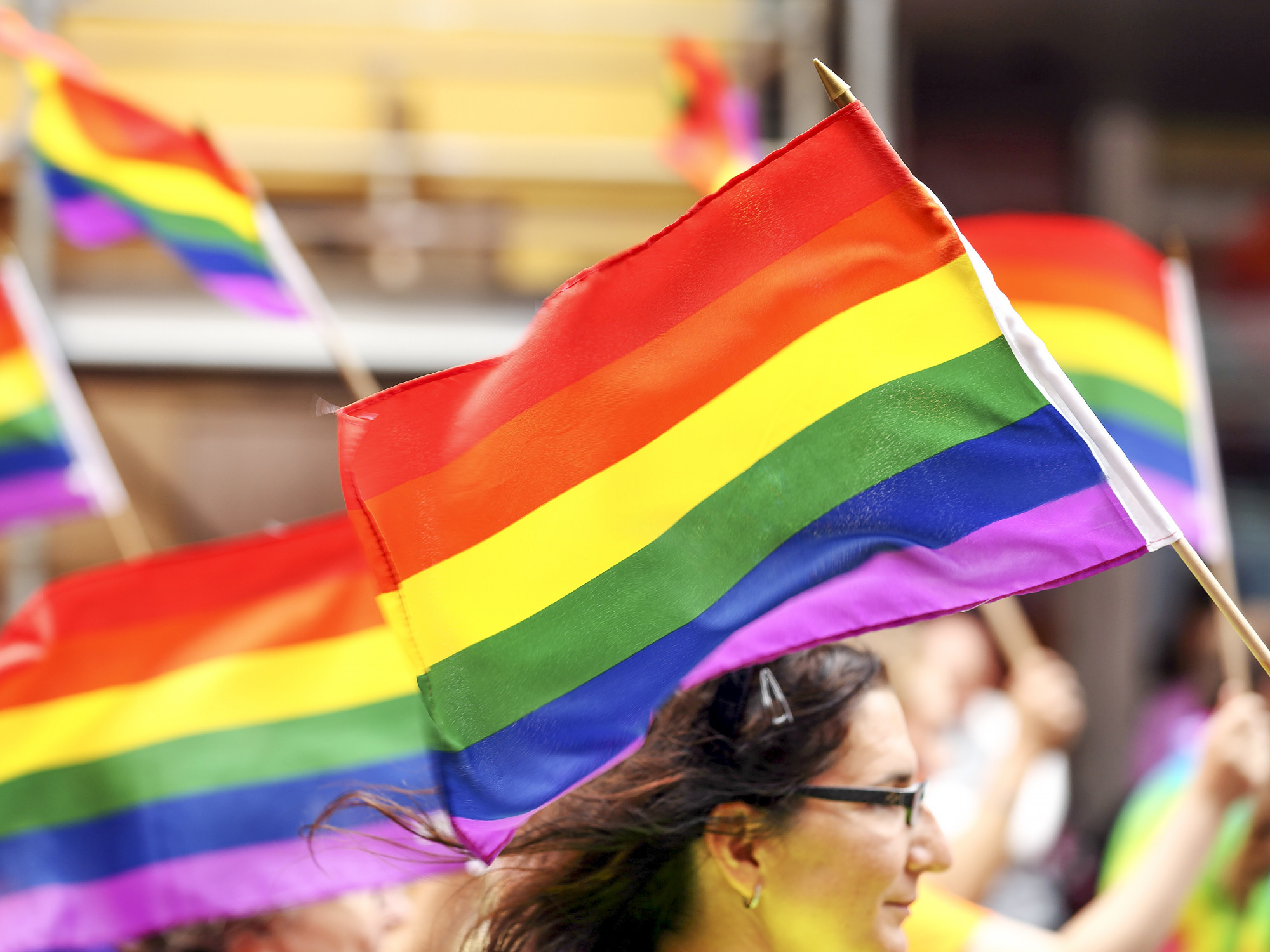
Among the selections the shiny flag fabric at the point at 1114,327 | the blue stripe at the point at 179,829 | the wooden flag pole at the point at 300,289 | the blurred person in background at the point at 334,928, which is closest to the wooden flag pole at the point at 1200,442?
the shiny flag fabric at the point at 1114,327

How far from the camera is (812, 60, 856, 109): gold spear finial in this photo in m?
1.42

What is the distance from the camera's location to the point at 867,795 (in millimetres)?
1645

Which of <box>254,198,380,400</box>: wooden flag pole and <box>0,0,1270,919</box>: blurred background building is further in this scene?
<box>0,0,1270,919</box>: blurred background building

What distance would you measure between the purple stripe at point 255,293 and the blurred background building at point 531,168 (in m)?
2.80

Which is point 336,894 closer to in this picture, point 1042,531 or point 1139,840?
point 1042,531

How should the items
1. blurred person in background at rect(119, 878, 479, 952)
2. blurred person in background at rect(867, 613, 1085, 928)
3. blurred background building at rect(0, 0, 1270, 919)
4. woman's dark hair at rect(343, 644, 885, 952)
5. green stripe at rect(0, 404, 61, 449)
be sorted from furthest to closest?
1. blurred background building at rect(0, 0, 1270, 919)
2. green stripe at rect(0, 404, 61, 449)
3. blurred person in background at rect(867, 613, 1085, 928)
4. blurred person in background at rect(119, 878, 479, 952)
5. woman's dark hair at rect(343, 644, 885, 952)

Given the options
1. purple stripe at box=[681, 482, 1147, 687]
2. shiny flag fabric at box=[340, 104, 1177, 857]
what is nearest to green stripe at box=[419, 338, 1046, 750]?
shiny flag fabric at box=[340, 104, 1177, 857]

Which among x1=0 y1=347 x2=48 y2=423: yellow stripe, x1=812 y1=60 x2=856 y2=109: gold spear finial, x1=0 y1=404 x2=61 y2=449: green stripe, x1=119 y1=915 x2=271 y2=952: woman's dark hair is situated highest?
x1=0 y1=347 x2=48 y2=423: yellow stripe

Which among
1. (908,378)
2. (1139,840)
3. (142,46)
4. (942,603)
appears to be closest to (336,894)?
(942,603)

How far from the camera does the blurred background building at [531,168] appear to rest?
6227 mm

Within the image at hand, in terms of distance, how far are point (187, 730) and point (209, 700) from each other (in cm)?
7

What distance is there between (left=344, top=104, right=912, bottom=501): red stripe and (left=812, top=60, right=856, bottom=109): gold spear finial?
0.05 ft

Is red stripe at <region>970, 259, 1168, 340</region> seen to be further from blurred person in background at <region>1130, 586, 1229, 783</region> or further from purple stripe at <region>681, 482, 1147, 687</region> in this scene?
purple stripe at <region>681, 482, 1147, 687</region>

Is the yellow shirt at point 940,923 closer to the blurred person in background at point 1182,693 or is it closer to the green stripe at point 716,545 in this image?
the green stripe at point 716,545
